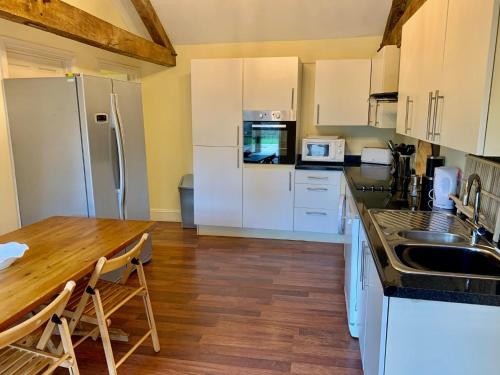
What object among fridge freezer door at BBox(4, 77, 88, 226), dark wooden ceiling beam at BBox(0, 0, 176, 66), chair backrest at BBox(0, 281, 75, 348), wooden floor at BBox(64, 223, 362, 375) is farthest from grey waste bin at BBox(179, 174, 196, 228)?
chair backrest at BBox(0, 281, 75, 348)

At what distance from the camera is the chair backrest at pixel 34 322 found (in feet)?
4.36

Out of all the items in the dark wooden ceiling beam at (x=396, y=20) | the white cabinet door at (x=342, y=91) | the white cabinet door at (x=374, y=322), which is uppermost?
the dark wooden ceiling beam at (x=396, y=20)

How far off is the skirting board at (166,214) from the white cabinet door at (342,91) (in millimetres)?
2328

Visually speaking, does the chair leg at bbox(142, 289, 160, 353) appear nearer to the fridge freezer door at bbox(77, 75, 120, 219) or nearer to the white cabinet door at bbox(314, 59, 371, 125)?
the fridge freezer door at bbox(77, 75, 120, 219)

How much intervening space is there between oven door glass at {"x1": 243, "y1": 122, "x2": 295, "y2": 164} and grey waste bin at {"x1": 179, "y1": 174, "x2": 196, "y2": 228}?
36.8 inches

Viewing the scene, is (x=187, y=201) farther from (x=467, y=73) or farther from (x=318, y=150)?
(x=467, y=73)

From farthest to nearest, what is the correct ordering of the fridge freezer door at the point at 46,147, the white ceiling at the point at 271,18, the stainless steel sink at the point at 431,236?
the white ceiling at the point at 271,18 → the fridge freezer door at the point at 46,147 → the stainless steel sink at the point at 431,236

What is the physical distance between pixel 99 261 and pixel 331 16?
3.50 metres

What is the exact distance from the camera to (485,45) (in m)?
1.30

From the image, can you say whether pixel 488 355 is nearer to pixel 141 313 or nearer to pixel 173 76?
pixel 141 313

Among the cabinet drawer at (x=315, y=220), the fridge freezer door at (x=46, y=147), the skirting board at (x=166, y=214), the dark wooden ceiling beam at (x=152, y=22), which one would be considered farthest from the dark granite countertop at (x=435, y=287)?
the skirting board at (x=166, y=214)

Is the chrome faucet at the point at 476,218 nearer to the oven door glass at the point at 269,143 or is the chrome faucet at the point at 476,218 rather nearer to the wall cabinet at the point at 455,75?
the wall cabinet at the point at 455,75

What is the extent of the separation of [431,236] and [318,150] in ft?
8.22

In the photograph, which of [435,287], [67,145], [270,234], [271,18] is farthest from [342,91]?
[435,287]
